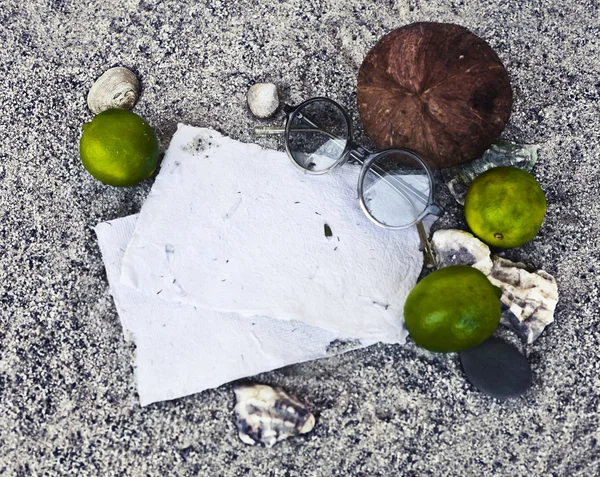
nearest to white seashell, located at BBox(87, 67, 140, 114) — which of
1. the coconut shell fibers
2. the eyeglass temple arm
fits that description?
the eyeglass temple arm

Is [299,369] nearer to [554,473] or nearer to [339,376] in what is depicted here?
[339,376]

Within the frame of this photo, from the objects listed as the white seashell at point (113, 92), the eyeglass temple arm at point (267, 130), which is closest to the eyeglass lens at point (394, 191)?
the eyeglass temple arm at point (267, 130)

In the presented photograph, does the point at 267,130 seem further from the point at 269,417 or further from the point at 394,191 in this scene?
the point at 269,417

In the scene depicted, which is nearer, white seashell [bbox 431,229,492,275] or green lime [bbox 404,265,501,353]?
green lime [bbox 404,265,501,353]

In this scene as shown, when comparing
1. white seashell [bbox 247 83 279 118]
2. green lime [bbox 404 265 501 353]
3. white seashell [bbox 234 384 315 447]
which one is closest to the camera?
green lime [bbox 404 265 501 353]

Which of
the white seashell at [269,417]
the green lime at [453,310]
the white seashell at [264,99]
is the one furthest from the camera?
the white seashell at [264,99]

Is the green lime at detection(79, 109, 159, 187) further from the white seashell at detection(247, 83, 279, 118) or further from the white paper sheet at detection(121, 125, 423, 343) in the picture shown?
the white seashell at detection(247, 83, 279, 118)

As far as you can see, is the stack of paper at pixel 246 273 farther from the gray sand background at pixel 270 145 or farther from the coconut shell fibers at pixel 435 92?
the coconut shell fibers at pixel 435 92
